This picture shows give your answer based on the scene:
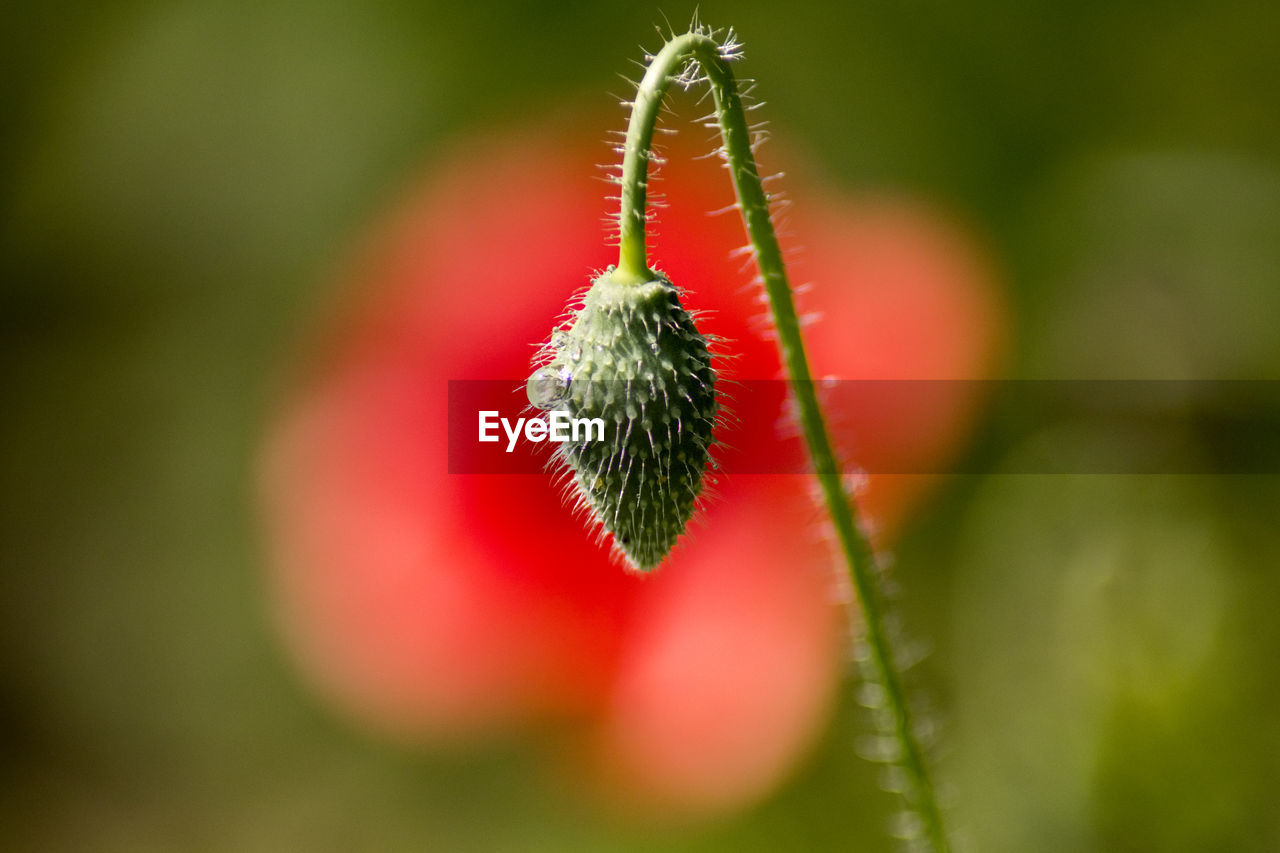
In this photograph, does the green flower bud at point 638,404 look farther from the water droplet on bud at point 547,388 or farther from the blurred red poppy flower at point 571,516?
the blurred red poppy flower at point 571,516

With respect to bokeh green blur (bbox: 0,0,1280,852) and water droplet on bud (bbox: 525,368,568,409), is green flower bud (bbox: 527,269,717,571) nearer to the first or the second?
water droplet on bud (bbox: 525,368,568,409)

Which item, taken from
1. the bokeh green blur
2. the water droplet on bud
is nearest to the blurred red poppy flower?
the bokeh green blur

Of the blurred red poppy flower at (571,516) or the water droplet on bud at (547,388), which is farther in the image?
the blurred red poppy flower at (571,516)

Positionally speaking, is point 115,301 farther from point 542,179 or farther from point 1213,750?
point 1213,750

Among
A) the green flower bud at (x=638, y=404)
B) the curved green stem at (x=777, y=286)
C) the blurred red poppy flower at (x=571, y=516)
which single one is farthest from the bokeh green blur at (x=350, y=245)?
the green flower bud at (x=638, y=404)

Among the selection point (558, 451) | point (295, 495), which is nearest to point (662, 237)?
point (295, 495)

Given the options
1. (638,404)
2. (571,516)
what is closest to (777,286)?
(638,404)

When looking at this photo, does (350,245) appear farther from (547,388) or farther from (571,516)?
(547,388)
